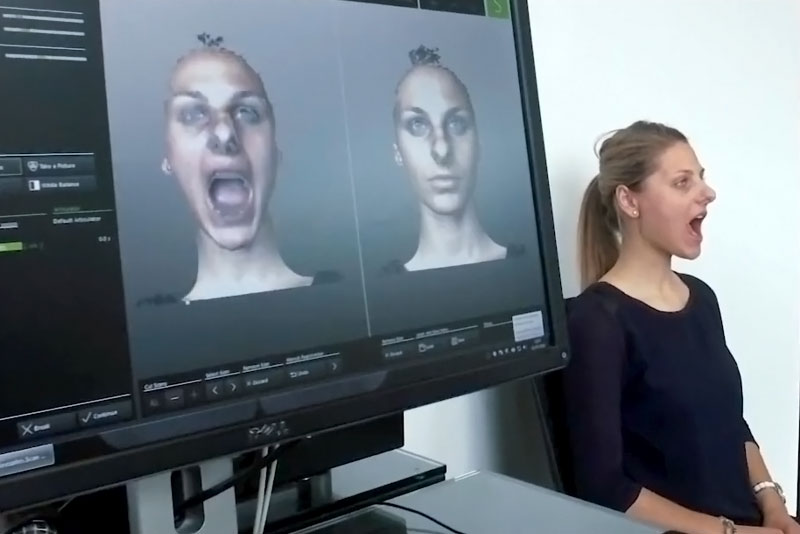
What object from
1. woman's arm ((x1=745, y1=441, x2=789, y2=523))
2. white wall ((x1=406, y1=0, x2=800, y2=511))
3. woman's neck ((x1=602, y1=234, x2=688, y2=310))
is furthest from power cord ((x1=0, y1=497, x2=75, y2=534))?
woman's arm ((x1=745, y1=441, x2=789, y2=523))

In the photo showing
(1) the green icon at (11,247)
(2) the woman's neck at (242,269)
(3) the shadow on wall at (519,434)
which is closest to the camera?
(1) the green icon at (11,247)

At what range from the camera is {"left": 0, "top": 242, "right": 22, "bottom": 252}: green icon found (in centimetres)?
57

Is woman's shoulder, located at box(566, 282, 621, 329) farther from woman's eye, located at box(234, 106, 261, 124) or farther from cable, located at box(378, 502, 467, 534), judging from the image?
woman's eye, located at box(234, 106, 261, 124)

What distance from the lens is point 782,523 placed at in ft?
4.65

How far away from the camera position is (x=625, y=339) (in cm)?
133

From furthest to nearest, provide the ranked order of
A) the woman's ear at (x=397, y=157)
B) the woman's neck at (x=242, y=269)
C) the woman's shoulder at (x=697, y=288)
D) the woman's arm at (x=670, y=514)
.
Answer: the woman's shoulder at (x=697, y=288), the woman's arm at (x=670, y=514), the woman's ear at (x=397, y=157), the woman's neck at (x=242, y=269)

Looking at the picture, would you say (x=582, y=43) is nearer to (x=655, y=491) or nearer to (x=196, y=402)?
(x=655, y=491)

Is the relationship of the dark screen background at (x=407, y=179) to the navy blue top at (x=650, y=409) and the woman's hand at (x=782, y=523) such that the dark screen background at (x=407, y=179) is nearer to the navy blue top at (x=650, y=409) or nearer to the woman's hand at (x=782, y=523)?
the navy blue top at (x=650, y=409)

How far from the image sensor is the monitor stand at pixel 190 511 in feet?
2.25

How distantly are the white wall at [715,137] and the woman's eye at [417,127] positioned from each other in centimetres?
52

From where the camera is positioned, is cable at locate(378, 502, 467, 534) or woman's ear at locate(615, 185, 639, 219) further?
woman's ear at locate(615, 185, 639, 219)

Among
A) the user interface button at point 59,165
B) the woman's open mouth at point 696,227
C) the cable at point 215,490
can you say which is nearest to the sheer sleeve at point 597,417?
the woman's open mouth at point 696,227

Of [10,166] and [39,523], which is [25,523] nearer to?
[39,523]

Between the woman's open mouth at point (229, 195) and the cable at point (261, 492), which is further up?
the woman's open mouth at point (229, 195)
